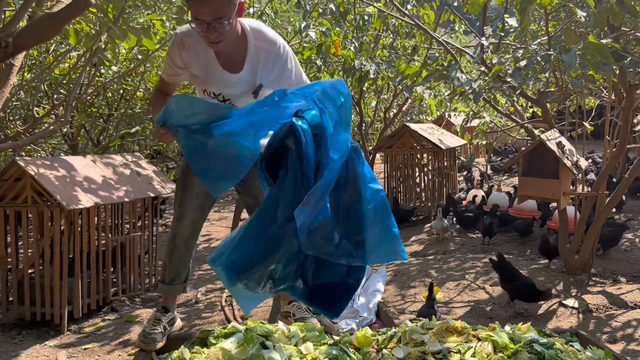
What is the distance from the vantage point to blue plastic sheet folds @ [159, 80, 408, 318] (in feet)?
7.15

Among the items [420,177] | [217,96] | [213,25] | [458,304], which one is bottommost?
[458,304]

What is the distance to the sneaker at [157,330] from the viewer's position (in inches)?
111

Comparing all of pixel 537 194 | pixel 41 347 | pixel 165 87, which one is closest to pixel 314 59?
pixel 537 194

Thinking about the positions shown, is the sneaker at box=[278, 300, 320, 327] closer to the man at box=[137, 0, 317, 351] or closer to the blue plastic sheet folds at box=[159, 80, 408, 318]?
the man at box=[137, 0, 317, 351]

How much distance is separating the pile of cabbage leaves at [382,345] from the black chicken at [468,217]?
6.41 meters

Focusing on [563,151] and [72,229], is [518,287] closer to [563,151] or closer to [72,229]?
[563,151]

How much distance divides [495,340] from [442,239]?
6338 mm

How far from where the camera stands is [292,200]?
86.4 inches

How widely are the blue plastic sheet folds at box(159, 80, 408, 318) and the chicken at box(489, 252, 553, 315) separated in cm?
359

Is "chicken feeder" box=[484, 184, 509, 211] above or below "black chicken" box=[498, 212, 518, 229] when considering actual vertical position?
above

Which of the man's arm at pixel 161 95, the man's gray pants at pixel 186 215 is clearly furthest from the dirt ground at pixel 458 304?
the man's arm at pixel 161 95

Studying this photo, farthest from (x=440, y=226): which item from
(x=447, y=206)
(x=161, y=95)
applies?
(x=161, y=95)

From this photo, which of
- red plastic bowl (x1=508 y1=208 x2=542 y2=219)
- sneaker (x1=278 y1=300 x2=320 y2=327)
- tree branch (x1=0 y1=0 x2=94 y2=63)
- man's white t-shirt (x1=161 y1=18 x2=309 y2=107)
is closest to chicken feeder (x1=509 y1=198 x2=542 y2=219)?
red plastic bowl (x1=508 y1=208 x2=542 y2=219)

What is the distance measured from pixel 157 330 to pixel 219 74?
1190 mm
